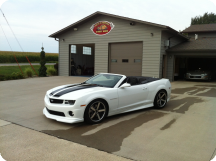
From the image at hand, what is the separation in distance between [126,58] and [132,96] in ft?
32.0

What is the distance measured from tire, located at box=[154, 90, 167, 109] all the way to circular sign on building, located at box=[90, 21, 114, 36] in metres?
10.0

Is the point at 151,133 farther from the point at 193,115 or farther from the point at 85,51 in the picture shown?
the point at 85,51

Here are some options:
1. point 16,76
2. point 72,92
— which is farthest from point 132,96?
point 16,76

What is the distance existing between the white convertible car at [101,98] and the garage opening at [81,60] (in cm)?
1267

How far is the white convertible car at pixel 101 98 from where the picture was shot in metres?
4.74

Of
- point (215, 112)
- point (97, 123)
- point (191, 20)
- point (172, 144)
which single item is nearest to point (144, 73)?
point (215, 112)

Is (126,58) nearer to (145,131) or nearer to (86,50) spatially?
(86,50)

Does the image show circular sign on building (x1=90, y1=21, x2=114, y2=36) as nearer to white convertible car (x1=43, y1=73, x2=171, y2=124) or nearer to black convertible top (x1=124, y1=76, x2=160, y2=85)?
black convertible top (x1=124, y1=76, x2=160, y2=85)

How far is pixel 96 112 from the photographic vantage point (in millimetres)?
5020

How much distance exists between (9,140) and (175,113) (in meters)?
4.54

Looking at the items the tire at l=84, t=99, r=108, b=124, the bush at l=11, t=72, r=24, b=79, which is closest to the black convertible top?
the tire at l=84, t=99, r=108, b=124

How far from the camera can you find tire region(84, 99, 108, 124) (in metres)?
4.82

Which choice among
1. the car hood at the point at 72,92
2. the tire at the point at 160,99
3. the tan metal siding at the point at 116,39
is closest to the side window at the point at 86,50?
the tan metal siding at the point at 116,39

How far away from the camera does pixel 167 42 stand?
14055 mm
